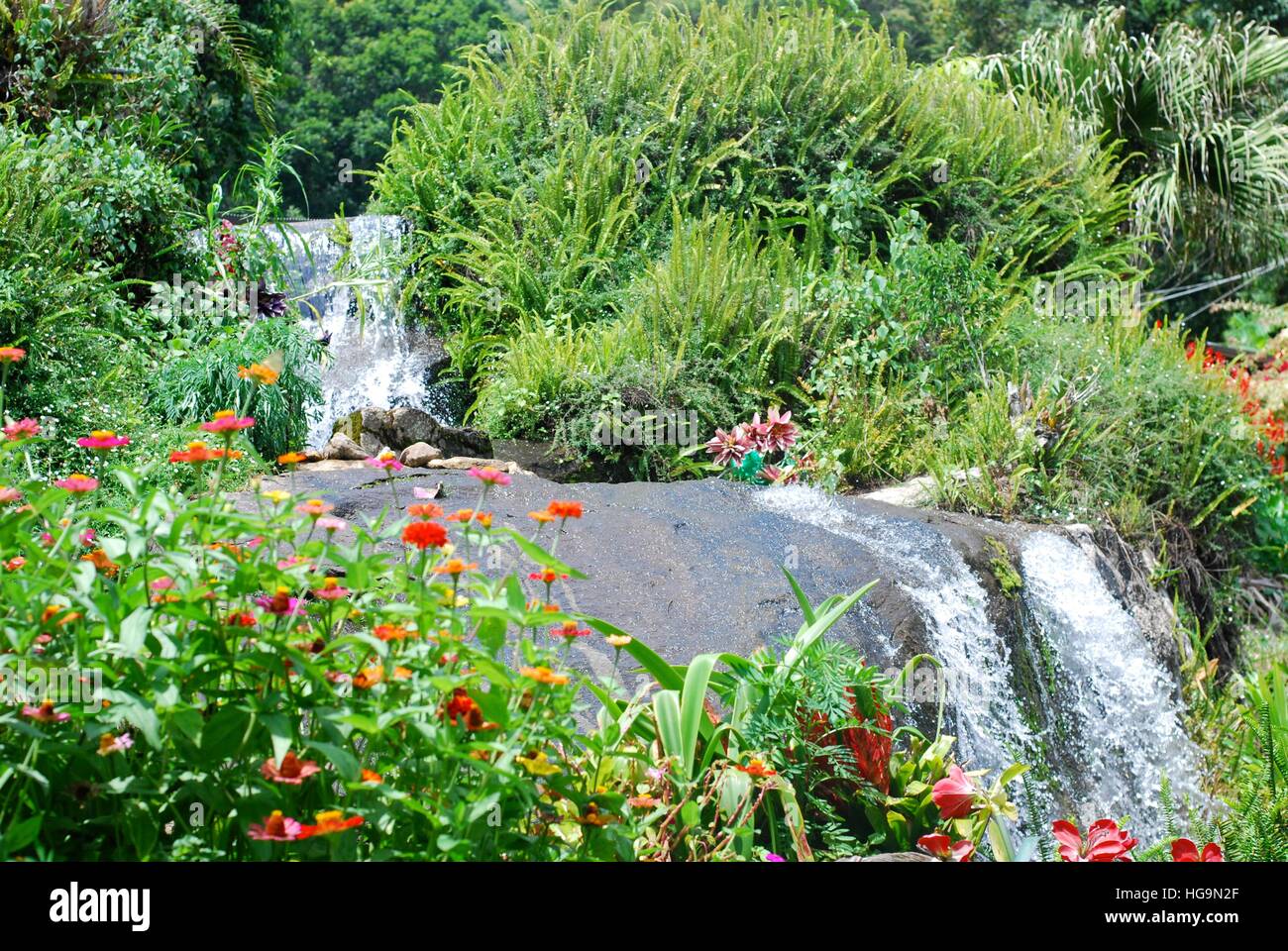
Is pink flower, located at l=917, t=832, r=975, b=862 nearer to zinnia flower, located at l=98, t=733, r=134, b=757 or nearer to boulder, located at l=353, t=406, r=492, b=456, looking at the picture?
zinnia flower, located at l=98, t=733, r=134, b=757

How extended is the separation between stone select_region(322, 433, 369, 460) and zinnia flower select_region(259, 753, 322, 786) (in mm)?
4605

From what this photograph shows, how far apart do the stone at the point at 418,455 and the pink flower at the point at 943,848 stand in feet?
13.3

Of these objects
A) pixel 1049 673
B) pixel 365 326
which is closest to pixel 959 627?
pixel 1049 673

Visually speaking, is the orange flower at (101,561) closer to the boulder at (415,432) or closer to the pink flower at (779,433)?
the boulder at (415,432)

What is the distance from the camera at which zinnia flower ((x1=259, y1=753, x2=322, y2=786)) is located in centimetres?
184

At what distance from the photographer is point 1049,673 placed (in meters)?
5.34

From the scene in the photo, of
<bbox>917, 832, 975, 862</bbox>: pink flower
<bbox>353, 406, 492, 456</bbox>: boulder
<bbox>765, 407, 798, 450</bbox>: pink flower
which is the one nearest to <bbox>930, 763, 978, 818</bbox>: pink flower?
<bbox>917, 832, 975, 862</bbox>: pink flower

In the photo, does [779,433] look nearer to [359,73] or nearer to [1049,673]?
[1049,673]

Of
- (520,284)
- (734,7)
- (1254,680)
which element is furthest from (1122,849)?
(734,7)

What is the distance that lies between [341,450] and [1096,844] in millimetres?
4540

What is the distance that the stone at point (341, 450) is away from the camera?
635cm

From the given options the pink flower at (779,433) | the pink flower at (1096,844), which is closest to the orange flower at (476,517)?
the pink flower at (1096,844)

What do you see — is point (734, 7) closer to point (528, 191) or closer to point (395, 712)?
point (528, 191)

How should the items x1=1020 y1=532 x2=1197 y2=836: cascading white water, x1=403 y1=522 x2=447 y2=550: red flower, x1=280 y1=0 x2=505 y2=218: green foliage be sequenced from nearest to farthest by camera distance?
x1=403 y1=522 x2=447 y2=550: red flower < x1=1020 y1=532 x2=1197 y2=836: cascading white water < x1=280 y1=0 x2=505 y2=218: green foliage
